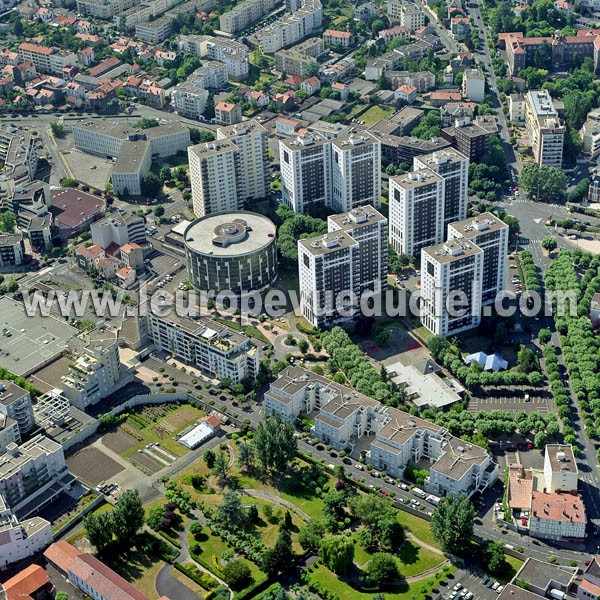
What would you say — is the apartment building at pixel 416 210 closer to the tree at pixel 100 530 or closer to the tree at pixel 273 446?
Result: the tree at pixel 273 446

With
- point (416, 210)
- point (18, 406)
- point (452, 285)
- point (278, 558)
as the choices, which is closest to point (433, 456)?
point (278, 558)

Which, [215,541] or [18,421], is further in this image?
[18,421]

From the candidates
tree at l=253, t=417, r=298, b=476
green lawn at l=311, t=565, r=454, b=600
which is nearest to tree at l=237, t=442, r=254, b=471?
tree at l=253, t=417, r=298, b=476

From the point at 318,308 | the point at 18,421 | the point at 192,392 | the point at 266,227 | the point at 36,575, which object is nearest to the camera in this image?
the point at 36,575

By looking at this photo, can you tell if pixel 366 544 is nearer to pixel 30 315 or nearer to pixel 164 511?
pixel 164 511

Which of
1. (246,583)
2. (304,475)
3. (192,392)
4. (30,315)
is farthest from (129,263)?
(246,583)

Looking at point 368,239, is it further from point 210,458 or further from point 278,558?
point 278,558

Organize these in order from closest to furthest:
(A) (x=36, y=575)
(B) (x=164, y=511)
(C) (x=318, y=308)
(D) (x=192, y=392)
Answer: (A) (x=36, y=575)
(B) (x=164, y=511)
(D) (x=192, y=392)
(C) (x=318, y=308)
